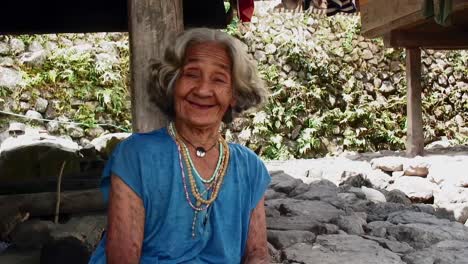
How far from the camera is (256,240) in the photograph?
1993 millimetres

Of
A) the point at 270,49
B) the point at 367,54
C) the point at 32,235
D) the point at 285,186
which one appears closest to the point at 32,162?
the point at 32,235

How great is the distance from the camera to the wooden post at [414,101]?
27.4ft

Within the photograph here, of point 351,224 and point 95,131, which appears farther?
point 95,131

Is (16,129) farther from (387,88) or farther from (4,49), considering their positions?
(387,88)

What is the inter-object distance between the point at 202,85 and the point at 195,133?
0.18 meters

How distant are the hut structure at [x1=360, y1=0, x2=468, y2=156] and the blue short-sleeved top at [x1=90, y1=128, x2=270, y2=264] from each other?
17.8ft

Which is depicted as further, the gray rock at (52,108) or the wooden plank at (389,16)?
the gray rock at (52,108)

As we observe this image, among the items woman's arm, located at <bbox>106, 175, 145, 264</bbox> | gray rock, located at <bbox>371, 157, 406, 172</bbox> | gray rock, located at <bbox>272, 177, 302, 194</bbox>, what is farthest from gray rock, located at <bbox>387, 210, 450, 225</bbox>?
gray rock, located at <bbox>371, 157, 406, 172</bbox>

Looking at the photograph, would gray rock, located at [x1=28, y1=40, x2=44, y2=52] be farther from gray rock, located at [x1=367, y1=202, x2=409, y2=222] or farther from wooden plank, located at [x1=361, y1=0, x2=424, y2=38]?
gray rock, located at [x1=367, y1=202, x2=409, y2=222]

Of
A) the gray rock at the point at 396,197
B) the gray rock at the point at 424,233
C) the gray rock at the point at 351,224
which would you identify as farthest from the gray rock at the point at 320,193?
the gray rock at the point at 424,233

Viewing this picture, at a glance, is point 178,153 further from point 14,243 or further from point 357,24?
point 357,24

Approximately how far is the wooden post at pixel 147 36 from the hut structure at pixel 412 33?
499 cm

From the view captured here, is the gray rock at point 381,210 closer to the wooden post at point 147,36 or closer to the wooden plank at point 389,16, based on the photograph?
the wooden post at point 147,36

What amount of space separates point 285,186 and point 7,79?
6.54 meters
